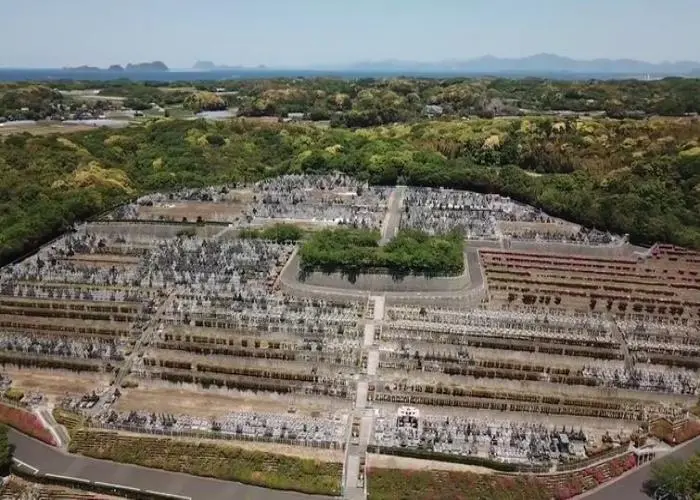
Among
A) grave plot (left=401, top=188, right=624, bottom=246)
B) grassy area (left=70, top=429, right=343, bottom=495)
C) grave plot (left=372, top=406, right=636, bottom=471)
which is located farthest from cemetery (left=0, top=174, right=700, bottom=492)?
grave plot (left=401, top=188, right=624, bottom=246)

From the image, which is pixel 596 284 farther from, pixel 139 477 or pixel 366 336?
pixel 139 477

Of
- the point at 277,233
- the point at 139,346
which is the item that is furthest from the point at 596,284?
the point at 139,346

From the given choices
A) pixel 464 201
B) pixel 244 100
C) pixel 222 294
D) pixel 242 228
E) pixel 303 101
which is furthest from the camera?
pixel 244 100

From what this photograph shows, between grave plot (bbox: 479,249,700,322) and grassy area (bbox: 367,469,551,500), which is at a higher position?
grave plot (bbox: 479,249,700,322)

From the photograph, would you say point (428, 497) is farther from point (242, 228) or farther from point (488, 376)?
point (242, 228)

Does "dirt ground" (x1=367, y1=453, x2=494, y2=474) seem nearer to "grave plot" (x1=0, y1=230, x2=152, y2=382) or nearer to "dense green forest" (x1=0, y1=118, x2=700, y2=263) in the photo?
"grave plot" (x1=0, y1=230, x2=152, y2=382)

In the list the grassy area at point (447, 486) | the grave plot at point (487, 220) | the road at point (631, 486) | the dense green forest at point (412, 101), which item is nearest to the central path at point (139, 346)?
the grassy area at point (447, 486)

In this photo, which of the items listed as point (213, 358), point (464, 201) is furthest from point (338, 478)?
point (464, 201)
